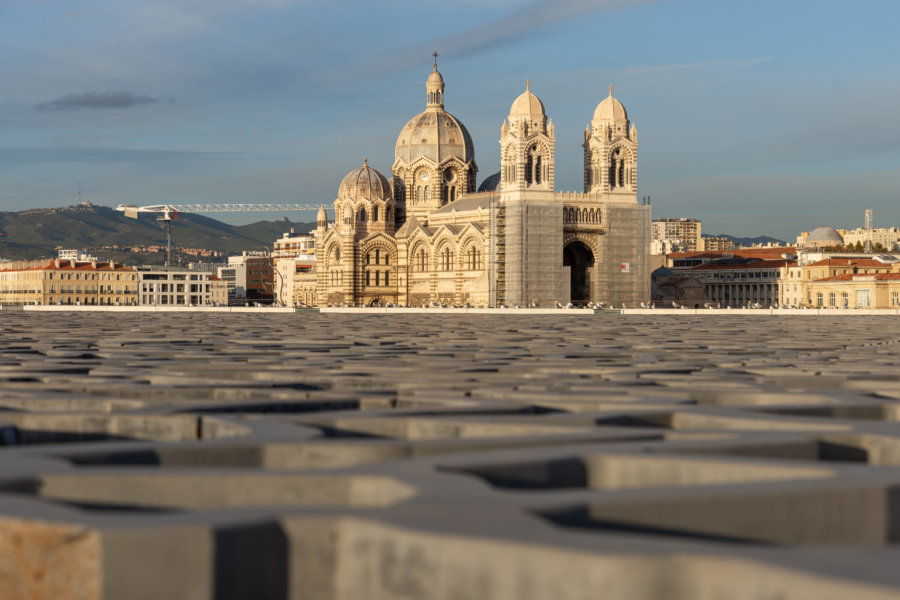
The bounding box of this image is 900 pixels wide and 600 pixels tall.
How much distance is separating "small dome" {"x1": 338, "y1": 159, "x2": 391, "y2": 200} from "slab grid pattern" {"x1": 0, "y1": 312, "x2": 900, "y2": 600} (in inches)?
3644

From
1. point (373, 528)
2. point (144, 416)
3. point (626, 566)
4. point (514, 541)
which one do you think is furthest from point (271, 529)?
point (144, 416)

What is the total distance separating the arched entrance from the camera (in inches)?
3654

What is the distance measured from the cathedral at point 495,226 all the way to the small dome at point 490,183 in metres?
3.38

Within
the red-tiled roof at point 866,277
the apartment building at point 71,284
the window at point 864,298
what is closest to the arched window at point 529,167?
the window at point 864,298

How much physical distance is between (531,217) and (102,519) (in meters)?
83.3

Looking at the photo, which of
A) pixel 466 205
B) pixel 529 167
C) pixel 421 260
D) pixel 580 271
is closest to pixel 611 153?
pixel 529 167

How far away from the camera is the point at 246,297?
174875 millimetres

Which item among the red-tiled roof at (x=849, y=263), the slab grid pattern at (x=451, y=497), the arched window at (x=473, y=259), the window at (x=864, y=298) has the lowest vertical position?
the slab grid pattern at (x=451, y=497)

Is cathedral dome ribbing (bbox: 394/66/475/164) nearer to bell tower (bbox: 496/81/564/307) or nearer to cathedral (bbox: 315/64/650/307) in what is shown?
cathedral (bbox: 315/64/650/307)

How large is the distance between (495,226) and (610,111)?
12895 millimetres

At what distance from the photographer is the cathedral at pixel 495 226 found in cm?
8756

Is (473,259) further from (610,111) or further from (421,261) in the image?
(610,111)

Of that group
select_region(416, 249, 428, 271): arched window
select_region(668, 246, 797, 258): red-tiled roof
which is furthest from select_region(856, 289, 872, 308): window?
select_region(416, 249, 428, 271): arched window

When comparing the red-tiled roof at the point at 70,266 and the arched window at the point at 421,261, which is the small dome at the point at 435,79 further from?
the red-tiled roof at the point at 70,266
